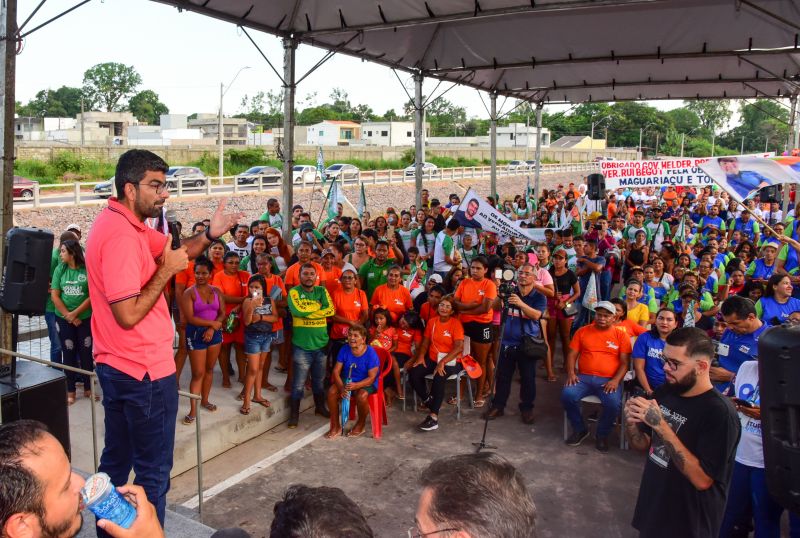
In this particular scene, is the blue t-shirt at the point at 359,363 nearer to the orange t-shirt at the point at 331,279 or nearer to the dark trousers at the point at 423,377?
the dark trousers at the point at 423,377

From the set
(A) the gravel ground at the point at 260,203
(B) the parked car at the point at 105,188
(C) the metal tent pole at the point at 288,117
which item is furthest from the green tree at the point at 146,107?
(C) the metal tent pole at the point at 288,117

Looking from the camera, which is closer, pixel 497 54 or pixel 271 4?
pixel 271 4

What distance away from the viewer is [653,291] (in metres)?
7.98

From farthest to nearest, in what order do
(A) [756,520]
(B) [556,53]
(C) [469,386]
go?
(B) [556,53], (C) [469,386], (A) [756,520]

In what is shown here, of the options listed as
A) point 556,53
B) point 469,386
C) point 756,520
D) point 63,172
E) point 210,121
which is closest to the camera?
point 756,520

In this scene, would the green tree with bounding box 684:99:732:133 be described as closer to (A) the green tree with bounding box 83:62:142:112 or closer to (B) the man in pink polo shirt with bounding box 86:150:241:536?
(A) the green tree with bounding box 83:62:142:112

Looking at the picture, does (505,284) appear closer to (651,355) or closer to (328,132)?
(651,355)

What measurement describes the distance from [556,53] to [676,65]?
3.62m

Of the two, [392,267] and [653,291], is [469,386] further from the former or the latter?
[653,291]

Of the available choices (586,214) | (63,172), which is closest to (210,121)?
(63,172)

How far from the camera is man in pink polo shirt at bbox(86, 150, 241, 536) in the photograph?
2758 mm

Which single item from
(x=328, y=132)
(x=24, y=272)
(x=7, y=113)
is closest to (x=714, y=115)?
(x=328, y=132)

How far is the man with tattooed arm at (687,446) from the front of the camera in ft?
10.3

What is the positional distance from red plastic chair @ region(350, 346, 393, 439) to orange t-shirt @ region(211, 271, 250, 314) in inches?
61.4
